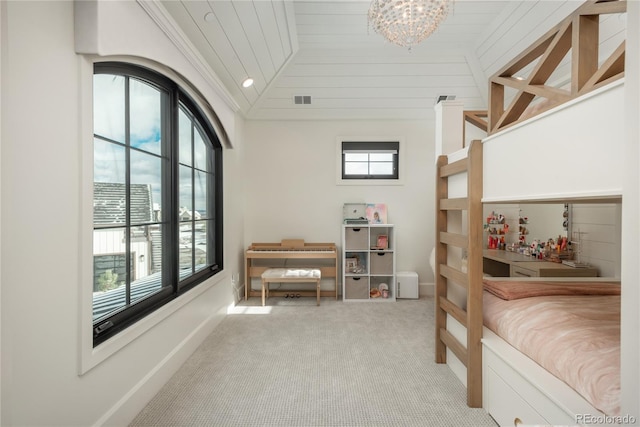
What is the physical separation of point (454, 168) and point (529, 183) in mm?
686

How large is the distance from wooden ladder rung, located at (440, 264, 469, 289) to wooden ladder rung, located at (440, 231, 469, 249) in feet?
0.55

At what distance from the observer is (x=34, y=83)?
1.13 metres

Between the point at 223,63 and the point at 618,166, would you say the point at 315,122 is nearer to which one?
the point at 223,63

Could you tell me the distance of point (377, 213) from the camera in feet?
13.8

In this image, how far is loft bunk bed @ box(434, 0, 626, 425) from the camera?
39.5 inches

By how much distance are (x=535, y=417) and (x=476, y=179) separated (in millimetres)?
1140

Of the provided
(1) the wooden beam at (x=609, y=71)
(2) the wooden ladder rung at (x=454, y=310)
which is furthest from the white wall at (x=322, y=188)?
(1) the wooden beam at (x=609, y=71)

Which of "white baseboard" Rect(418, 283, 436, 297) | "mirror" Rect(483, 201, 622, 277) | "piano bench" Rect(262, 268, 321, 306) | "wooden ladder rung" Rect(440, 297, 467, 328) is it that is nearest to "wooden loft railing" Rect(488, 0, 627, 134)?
"wooden ladder rung" Rect(440, 297, 467, 328)

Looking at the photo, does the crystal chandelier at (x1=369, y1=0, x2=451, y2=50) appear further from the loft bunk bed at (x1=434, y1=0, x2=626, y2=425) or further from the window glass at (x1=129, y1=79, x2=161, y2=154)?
the window glass at (x1=129, y1=79, x2=161, y2=154)

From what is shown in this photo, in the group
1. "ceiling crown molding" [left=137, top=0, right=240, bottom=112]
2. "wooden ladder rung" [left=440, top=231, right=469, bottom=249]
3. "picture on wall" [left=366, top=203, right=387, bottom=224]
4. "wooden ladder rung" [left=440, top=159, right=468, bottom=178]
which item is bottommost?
"wooden ladder rung" [left=440, top=231, right=469, bottom=249]

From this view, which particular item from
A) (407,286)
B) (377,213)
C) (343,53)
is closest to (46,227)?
(343,53)

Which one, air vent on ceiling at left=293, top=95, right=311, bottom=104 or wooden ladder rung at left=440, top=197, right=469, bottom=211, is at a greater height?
air vent on ceiling at left=293, top=95, right=311, bottom=104

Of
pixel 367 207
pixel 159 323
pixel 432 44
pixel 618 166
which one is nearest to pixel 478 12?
pixel 432 44

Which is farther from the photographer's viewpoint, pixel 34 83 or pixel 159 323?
pixel 159 323
